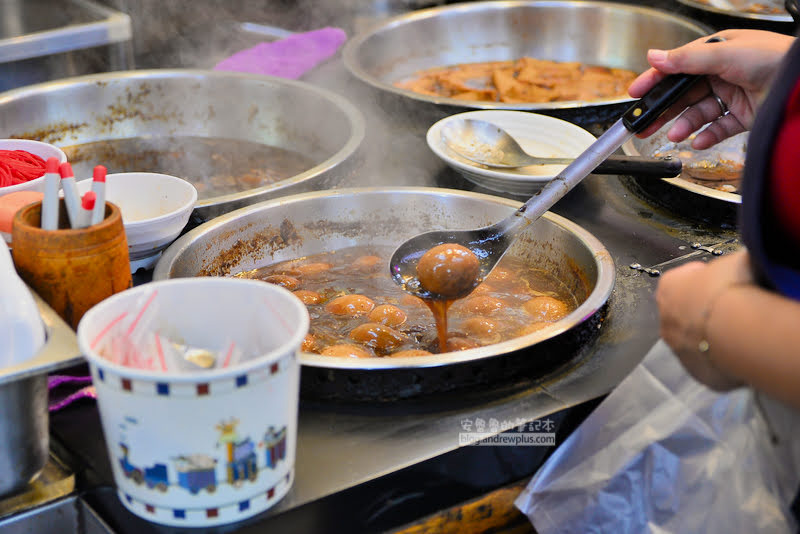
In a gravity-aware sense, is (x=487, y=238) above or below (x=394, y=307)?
above

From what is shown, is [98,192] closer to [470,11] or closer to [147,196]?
[147,196]

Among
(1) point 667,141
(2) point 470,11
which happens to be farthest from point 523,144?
(2) point 470,11

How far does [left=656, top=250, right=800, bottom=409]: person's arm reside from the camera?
2.95 feet

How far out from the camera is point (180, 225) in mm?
1729

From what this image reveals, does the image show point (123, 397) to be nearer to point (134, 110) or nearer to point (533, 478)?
point (533, 478)

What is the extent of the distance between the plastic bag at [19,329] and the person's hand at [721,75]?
1.29m

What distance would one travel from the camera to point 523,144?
2.48 metres

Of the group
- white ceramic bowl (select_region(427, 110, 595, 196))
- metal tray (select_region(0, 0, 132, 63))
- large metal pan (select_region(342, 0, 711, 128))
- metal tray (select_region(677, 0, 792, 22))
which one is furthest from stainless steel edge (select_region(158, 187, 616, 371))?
metal tray (select_region(677, 0, 792, 22))

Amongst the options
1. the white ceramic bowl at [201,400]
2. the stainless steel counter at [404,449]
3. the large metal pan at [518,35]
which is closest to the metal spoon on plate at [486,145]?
the stainless steel counter at [404,449]

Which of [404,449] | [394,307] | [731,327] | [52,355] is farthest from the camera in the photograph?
[394,307]

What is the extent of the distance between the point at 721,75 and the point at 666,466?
86 centimetres

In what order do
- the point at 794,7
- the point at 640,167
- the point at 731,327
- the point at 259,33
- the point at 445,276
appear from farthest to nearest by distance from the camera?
1. the point at 259,33
2. the point at 794,7
3. the point at 640,167
4. the point at 445,276
5. the point at 731,327

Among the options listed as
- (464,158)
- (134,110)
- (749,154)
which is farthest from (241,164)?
(749,154)

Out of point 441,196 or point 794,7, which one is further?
point 794,7
